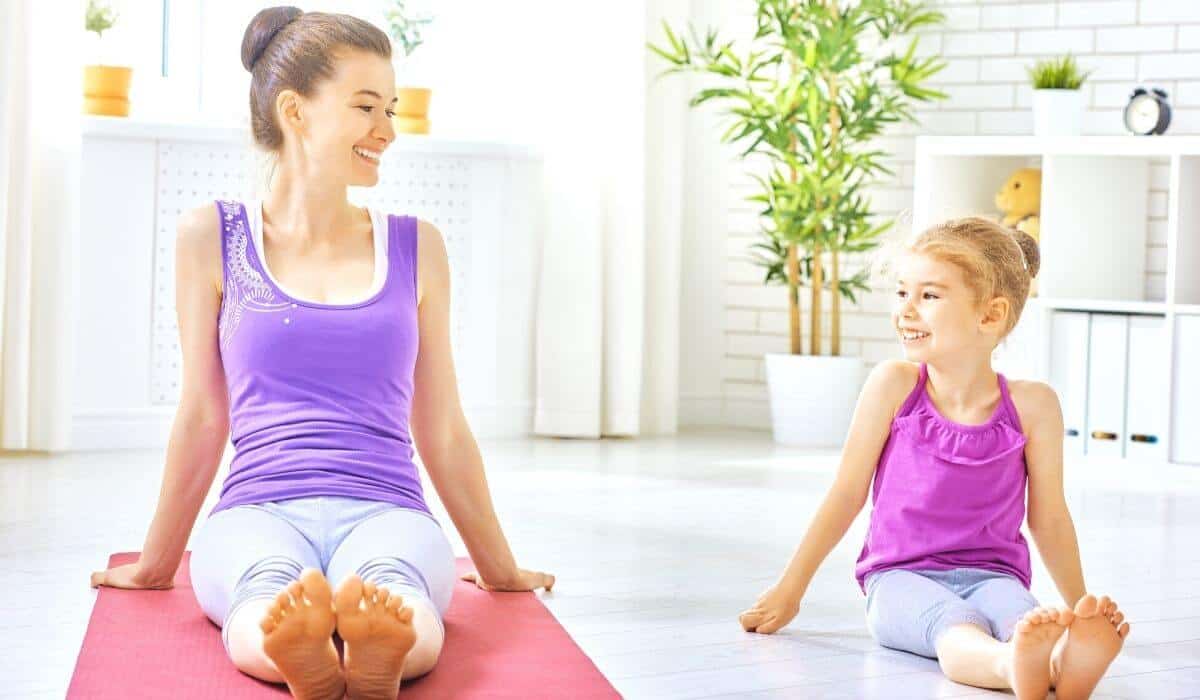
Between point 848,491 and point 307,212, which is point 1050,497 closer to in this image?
point 848,491

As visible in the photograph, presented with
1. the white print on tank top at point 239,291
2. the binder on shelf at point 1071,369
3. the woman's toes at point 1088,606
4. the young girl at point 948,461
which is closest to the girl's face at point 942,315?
the young girl at point 948,461

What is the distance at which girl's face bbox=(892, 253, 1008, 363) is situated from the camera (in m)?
2.23

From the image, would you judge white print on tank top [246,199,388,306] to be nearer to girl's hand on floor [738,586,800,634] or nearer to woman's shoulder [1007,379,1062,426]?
girl's hand on floor [738,586,800,634]

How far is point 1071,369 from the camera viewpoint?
15.2 ft

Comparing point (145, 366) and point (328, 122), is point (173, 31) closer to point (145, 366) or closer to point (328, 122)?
point (145, 366)

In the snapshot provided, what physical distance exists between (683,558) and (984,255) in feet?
3.01

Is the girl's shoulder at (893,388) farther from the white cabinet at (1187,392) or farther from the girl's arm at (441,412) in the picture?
the white cabinet at (1187,392)

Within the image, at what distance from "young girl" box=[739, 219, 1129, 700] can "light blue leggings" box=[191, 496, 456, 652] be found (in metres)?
0.55

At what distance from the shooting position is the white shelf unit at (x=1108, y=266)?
14.5ft

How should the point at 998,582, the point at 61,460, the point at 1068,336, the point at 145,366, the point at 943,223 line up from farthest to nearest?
the point at 1068,336 < the point at 145,366 < the point at 61,460 < the point at 943,223 < the point at 998,582

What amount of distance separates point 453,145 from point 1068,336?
5.99ft

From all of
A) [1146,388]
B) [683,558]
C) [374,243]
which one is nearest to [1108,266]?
[1146,388]

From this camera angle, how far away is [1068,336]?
4.65 meters

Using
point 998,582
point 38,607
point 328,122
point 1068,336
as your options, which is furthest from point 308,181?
Result: point 1068,336
